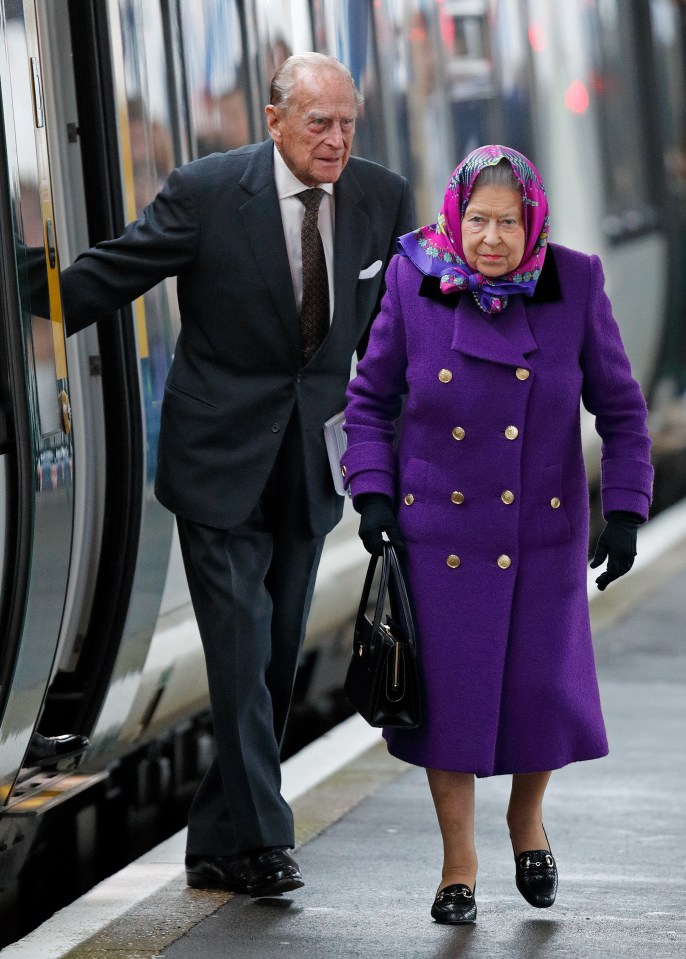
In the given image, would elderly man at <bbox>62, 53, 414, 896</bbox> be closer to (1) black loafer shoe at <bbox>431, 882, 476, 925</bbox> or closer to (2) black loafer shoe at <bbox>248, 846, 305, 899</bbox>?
(2) black loafer shoe at <bbox>248, 846, 305, 899</bbox>

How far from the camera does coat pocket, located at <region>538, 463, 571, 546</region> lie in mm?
3672

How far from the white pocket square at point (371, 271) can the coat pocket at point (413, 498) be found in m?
0.45

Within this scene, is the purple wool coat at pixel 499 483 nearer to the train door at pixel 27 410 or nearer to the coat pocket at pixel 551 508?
the coat pocket at pixel 551 508

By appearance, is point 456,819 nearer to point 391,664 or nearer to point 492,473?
point 391,664

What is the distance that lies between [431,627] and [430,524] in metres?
0.20

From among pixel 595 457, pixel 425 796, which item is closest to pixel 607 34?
pixel 595 457

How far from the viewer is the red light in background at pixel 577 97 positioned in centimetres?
892

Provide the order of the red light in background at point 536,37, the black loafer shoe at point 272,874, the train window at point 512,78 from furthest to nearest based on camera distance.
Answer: the red light in background at point 536,37
the train window at point 512,78
the black loafer shoe at point 272,874

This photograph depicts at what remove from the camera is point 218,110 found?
4805 millimetres

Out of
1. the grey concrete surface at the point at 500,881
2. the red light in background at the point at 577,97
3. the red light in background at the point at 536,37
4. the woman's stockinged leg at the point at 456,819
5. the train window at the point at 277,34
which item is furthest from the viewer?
the red light in background at the point at 577,97

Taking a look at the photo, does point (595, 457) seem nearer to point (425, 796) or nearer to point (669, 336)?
point (669, 336)

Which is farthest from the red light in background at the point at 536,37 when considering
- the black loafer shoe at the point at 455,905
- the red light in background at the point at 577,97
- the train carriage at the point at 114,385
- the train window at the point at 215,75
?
the black loafer shoe at the point at 455,905

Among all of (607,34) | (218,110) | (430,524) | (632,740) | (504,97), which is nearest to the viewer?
(430,524)

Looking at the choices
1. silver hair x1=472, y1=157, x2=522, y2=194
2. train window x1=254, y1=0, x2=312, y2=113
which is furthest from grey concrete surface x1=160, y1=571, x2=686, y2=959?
train window x1=254, y1=0, x2=312, y2=113
